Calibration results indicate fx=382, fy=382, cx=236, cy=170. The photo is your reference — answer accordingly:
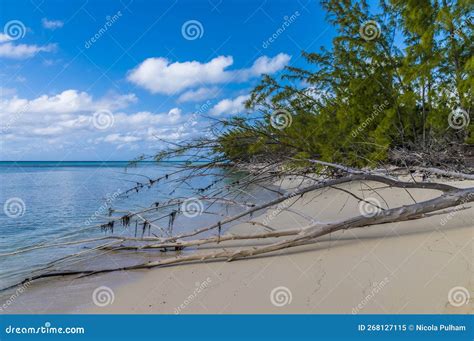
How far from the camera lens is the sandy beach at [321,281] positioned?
314 centimetres

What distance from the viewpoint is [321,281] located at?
11.8 ft

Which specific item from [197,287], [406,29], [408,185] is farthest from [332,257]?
[406,29]

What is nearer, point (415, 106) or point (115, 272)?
point (115, 272)

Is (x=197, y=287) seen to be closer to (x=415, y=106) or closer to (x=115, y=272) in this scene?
(x=115, y=272)

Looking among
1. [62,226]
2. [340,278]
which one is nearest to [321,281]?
[340,278]

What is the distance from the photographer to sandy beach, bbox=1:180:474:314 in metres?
3.14

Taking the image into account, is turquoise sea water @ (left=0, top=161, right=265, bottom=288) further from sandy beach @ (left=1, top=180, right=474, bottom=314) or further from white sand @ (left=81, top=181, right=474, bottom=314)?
white sand @ (left=81, top=181, right=474, bottom=314)

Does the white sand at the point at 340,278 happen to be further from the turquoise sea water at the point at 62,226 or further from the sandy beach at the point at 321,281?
the turquoise sea water at the point at 62,226

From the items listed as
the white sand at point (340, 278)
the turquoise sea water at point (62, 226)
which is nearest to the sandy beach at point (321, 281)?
the white sand at point (340, 278)

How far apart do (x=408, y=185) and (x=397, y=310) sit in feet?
6.32

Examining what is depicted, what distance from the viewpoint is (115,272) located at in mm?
4848

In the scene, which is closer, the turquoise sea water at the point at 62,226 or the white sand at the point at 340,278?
the white sand at the point at 340,278

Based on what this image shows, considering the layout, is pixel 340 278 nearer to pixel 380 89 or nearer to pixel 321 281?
pixel 321 281

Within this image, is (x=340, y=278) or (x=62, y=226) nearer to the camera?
(x=340, y=278)
